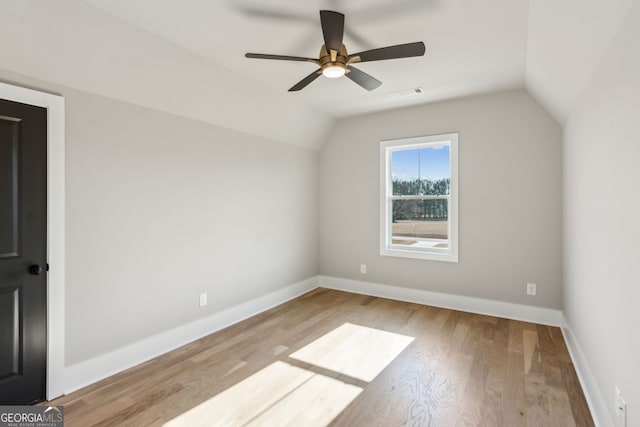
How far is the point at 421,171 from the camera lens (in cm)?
448

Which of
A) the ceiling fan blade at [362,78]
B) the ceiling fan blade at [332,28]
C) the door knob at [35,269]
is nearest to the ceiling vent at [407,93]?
the ceiling fan blade at [362,78]

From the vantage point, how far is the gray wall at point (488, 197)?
140 inches

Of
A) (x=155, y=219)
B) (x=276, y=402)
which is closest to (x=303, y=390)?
(x=276, y=402)

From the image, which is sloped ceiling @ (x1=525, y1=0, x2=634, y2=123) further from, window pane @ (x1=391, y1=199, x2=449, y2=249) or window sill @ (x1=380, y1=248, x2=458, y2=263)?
Result: window sill @ (x1=380, y1=248, x2=458, y2=263)

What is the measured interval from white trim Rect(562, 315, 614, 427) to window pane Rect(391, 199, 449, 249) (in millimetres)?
1725

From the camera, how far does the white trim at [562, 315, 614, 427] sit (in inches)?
74.6

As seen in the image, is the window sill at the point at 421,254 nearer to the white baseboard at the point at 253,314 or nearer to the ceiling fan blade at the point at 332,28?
the white baseboard at the point at 253,314

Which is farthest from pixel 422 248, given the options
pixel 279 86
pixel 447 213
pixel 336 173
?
pixel 279 86

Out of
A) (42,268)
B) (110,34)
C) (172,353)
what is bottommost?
(172,353)

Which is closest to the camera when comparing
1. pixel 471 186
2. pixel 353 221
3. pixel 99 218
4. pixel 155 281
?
pixel 99 218

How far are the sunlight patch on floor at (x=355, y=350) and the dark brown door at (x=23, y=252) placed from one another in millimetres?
1902

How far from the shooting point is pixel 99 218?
252cm

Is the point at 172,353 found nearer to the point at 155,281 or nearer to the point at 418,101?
the point at 155,281

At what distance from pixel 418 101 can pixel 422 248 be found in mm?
1992
